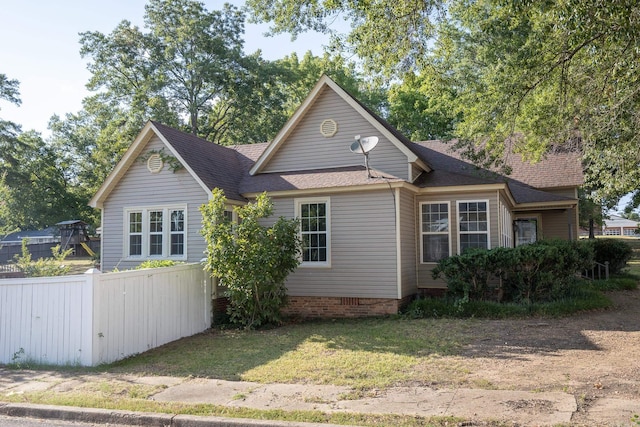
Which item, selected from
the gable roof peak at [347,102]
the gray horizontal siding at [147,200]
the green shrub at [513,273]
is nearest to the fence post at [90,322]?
Result: the gray horizontal siding at [147,200]

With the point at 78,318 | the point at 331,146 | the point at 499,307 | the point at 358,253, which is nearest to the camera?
the point at 78,318

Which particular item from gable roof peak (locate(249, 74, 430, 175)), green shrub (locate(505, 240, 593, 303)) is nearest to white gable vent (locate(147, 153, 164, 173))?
gable roof peak (locate(249, 74, 430, 175))

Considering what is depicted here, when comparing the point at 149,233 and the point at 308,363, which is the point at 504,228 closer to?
the point at 308,363

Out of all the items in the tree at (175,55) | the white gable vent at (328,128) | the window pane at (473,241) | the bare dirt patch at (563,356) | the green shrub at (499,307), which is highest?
the tree at (175,55)

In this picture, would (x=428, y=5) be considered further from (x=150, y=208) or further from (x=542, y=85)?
(x=150, y=208)

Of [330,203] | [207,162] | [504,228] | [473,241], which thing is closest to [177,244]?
[207,162]

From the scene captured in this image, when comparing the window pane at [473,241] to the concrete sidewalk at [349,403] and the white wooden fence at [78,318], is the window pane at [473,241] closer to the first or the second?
the concrete sidewalk at [349,403]

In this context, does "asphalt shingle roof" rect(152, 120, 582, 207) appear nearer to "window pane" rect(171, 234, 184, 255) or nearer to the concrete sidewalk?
"window pane" rect(171, 234, 184, 255)

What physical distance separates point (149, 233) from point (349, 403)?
10218 millimetres

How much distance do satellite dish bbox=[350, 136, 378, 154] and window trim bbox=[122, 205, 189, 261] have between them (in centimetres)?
507

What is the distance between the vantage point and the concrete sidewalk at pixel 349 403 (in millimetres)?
5352

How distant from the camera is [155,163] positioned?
1444 centimetres

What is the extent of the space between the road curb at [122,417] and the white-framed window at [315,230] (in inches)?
312

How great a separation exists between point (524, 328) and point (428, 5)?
6991 millimetres
